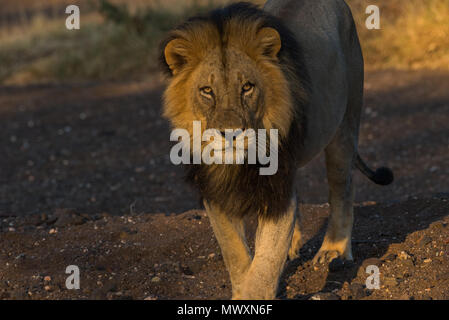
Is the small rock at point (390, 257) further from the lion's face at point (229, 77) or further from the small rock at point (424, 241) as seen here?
the lion's face at point (229, 77)

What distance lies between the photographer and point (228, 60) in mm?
3680

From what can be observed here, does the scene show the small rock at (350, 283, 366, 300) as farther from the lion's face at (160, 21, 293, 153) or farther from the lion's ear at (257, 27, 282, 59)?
the lion's ear at (257, 27, 282, 59)

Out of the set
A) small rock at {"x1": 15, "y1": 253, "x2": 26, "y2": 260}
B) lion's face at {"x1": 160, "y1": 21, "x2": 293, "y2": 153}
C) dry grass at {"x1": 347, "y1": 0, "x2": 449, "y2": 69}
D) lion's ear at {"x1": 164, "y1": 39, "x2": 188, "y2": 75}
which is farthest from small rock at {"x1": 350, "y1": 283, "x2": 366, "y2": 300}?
dry grass at {"x1": 347, "y1": 0, "x2": 449, "y2": 69}

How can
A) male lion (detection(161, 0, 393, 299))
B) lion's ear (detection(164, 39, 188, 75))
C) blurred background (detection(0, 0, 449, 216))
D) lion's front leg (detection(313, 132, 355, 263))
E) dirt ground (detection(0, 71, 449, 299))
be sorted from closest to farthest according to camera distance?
male lion (detection(161, 0, 393, 299)) < lion's ear (detection(164, 39, 188, 75)) < dirt ground (detection(0, 71, 449, 299)) < lion's front leg (detection(313, 132, 355, 263)) < blurred background (detection(0, 0, 449, 216))

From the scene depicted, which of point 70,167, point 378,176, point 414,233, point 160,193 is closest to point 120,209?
point 160,193

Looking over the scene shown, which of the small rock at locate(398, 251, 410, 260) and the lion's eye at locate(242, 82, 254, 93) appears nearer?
the lion's eye at locate(242, 82, 254, 93)

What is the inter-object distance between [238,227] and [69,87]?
32.8ft

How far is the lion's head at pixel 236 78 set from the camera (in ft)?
11.9

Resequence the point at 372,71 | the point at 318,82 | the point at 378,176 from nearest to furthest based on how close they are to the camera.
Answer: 1. the point at 318,82
2. the point at 378,176
3. the point at 372,71

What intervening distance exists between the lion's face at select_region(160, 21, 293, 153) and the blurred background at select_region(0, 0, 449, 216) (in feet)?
11.2

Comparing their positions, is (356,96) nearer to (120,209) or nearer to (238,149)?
(238,149)

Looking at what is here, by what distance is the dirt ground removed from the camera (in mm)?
4562

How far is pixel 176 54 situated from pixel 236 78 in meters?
0.37

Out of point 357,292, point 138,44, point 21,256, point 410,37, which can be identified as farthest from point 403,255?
point 138,44
